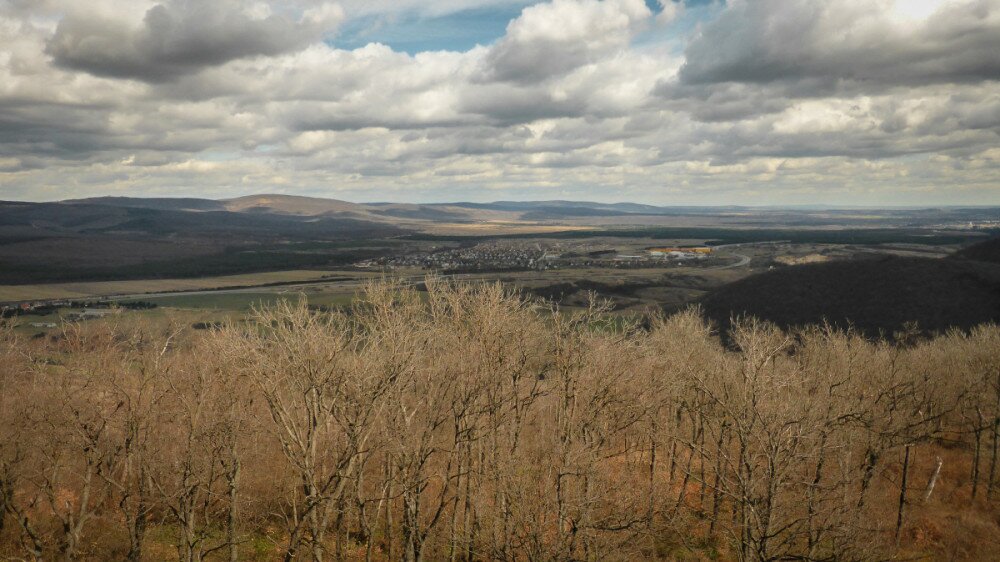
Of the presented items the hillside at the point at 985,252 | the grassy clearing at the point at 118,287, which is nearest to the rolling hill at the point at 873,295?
the hillside at the point at 985,252

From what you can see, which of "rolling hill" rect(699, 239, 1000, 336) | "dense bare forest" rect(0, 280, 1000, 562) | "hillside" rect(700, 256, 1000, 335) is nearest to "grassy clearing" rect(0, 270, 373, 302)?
"rolling hill" rect(699, 239, 1000, 336)

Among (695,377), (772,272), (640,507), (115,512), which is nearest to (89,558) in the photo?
(115,512)

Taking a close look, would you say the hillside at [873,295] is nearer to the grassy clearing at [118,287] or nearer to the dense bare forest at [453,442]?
the dense bare forest at [453,442]

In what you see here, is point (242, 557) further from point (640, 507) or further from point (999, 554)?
point (999, 554)

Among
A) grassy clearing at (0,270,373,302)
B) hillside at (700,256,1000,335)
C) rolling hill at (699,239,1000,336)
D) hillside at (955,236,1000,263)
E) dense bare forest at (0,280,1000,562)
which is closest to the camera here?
dense bare forest at (0,280,1000,562)

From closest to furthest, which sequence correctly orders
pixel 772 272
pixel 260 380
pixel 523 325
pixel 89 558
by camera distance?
pixel 260 380 < pixel 89 558 < pixel 523 325 < pixel 772 272

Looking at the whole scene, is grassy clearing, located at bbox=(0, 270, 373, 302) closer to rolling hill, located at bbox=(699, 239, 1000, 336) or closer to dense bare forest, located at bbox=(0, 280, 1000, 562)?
rolling hill, located at bbox=(699, 239, 1000, 336)

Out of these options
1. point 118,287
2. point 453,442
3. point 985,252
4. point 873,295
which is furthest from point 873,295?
point 118,287
